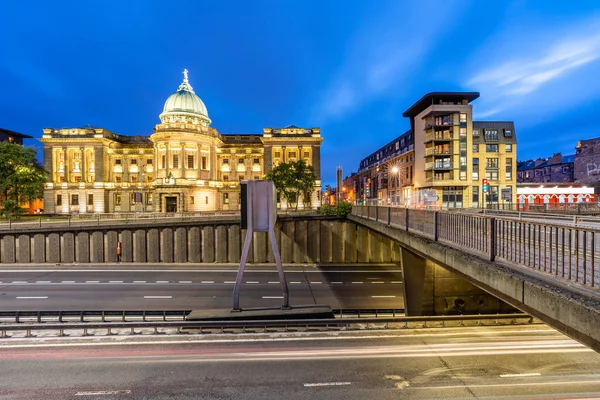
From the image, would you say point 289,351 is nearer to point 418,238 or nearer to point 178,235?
point 418,238

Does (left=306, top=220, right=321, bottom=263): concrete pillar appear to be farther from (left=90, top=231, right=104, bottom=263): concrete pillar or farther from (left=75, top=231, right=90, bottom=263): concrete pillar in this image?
(left=75, top=231, right=90, bottom=263): concrete pillar

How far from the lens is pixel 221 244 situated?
1260 inches

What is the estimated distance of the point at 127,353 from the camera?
34.0ft

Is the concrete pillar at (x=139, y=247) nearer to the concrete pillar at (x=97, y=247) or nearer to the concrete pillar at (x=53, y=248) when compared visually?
the concrete pillar at (x=97, y=247)

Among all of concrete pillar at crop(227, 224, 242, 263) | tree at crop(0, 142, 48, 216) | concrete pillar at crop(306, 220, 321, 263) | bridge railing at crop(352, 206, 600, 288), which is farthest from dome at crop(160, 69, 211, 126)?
bridge railing at crop(352, 206, 600, 288)

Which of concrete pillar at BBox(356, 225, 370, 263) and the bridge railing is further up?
the bridge railing

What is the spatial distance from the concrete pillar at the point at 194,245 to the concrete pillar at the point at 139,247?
4844 mm

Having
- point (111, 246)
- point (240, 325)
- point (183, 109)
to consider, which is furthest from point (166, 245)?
point (183, 109)

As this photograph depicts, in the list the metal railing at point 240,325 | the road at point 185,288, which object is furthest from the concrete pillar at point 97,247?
the metal railing at point 240,325

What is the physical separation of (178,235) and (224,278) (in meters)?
10.4

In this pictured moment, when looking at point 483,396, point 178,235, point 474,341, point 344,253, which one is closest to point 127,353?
point 483,396

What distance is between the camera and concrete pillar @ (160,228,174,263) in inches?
1233

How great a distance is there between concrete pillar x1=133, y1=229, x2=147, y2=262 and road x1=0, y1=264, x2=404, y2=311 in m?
2.74

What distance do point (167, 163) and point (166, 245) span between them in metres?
29.3
